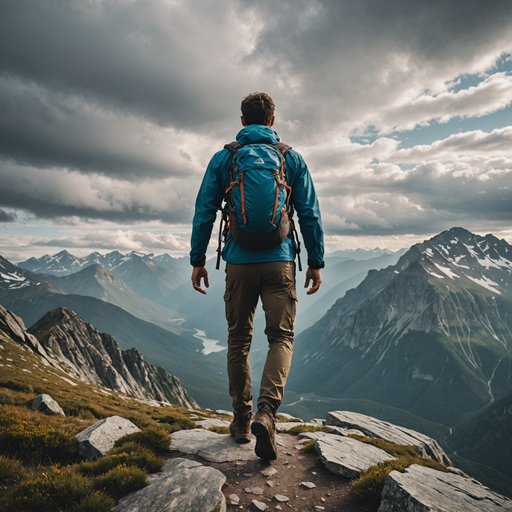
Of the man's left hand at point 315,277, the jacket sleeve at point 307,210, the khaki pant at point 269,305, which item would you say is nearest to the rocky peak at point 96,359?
the khaki pant at point 269,305

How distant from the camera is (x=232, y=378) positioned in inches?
276

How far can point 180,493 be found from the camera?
4.86 m

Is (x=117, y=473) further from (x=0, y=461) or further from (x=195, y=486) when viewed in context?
(x=0, y=461)

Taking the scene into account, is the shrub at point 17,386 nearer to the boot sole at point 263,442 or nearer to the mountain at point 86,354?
the boot sole at point 263,442

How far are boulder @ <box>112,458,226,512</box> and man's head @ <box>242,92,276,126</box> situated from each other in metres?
7.55

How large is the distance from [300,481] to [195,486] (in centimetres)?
242

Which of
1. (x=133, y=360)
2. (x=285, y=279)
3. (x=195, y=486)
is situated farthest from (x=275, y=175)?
(x=133, y=360)

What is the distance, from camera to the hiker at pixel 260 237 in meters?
6.11

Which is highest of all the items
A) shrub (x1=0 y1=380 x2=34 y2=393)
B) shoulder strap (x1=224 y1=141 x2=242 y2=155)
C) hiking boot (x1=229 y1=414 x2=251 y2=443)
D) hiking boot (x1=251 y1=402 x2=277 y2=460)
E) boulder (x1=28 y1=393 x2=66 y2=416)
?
shoulder strap (x1=224 y1=141 x2=242 y2=155)

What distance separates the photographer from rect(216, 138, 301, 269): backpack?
20.0ft

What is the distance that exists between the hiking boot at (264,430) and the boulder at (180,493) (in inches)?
38.6

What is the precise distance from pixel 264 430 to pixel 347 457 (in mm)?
3231

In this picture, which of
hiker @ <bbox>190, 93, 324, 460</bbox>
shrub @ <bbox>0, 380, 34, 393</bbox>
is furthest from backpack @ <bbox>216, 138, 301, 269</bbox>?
shrub @ <bbox>0, 380, 34, 393</bbox>

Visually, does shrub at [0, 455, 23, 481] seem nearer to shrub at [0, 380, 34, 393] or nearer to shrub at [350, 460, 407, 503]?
shrub at [350, 460, 407, 503]
